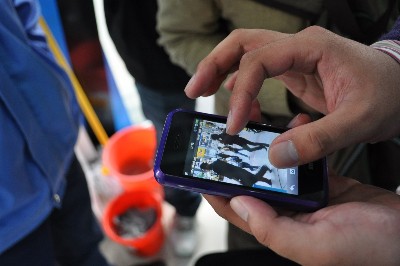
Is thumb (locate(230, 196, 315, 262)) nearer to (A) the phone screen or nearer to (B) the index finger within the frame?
(A) the phone screen

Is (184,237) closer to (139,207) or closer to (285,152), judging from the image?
(139,207)

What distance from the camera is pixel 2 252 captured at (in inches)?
24.3

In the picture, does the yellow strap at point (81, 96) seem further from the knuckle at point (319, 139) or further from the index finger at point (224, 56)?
the knuckle at point (319, 139)

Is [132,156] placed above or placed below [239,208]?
below

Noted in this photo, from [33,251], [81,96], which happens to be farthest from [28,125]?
[81,96]

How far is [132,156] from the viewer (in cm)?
129

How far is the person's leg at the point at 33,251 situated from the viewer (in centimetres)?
63

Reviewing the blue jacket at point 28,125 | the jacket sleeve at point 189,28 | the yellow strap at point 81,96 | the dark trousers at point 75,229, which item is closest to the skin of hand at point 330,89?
the jacket sleeve at point 189,28

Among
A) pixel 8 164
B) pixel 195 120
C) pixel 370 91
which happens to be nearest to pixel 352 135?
pixel 370 91

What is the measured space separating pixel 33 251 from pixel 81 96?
2.02 ft

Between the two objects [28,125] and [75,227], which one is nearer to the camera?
[28,125]

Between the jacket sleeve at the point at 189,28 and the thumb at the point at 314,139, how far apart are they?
0.32 m

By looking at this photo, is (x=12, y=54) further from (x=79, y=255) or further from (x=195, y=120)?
(x=79, y=255)

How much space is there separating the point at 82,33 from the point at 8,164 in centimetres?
57
